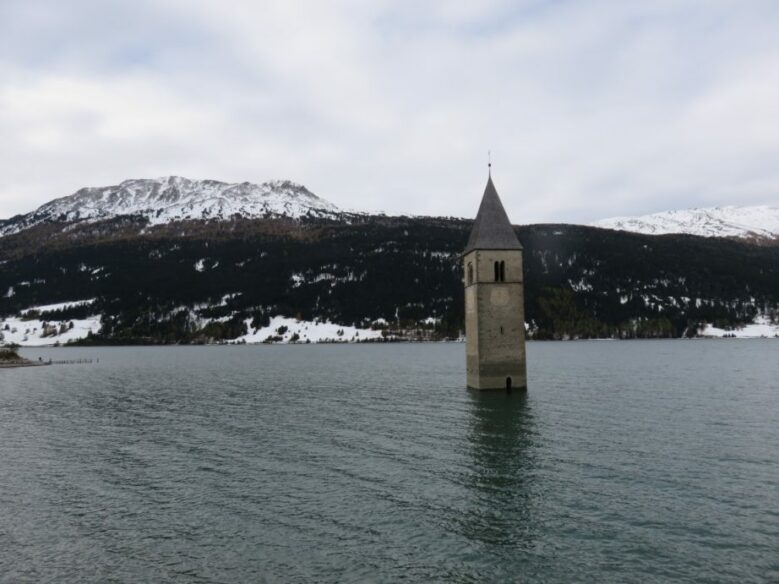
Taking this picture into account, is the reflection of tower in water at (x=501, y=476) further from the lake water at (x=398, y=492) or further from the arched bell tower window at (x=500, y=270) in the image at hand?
the arched bell tower window at (x=500, y=270)

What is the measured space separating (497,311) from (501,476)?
89.8 feet

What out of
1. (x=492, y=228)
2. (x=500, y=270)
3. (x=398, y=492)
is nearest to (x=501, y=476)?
(x=398, y=492)

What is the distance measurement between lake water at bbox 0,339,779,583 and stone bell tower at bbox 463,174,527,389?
366cm

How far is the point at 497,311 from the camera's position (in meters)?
54.5

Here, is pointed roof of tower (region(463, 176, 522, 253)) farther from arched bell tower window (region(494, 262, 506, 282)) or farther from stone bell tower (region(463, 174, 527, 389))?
arched bell tower window (region(494, 262, 506, 282))

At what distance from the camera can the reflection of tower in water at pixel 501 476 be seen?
2156 centimetres

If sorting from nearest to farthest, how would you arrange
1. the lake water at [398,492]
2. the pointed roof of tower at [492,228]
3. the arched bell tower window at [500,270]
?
1. the lake water at [398,492]
2. the arched bell tower window at [500,270]
3. the pointed roof of tower at [492,228]

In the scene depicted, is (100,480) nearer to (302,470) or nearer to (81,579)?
(302,470)

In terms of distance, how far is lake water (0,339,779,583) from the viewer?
18891 millimetres

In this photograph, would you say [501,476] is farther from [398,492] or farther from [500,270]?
[500,270]

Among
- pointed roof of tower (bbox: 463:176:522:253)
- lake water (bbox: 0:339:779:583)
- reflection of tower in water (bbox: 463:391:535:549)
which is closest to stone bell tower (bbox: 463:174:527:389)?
pointed roof of tower (bbox: 463:176:522:253)

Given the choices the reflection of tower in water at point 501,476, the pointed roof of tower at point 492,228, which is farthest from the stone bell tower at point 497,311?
the reflection of tower in water at point 501,476

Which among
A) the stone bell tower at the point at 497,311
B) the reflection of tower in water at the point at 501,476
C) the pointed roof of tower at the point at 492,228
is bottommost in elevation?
the reflection of tower in water at the point at 501,476

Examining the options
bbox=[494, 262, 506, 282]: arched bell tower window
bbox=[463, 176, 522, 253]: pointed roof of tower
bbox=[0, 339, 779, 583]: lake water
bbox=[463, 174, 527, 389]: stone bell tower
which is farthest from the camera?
bbox=[463, 176, 522, 253]: pointed roof of tower
